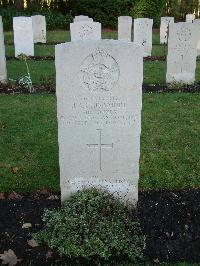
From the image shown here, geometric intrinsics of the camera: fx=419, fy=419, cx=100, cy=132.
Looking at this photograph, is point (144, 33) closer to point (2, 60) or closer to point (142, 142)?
point (2, 60)

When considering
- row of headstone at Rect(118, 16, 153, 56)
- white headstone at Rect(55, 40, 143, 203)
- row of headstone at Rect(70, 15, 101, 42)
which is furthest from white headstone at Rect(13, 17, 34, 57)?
white headstone at Rect(55, 40, 143, 203)

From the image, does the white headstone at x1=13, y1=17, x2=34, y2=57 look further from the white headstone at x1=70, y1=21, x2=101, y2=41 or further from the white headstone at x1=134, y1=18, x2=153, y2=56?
the white headstone at x1=134, y1=18, x2=153, y2=56

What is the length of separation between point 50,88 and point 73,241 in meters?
6.68

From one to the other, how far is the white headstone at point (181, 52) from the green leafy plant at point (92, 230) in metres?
6.98

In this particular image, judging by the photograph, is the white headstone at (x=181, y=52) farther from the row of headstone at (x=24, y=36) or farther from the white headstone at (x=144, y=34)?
the row of headstone at (x=24, y=36)

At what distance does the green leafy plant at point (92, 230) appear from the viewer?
4195 mm

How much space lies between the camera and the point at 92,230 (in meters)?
4.28

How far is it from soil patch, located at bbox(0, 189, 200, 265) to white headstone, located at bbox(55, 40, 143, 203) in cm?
38

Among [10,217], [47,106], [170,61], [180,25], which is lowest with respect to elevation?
[10,217]

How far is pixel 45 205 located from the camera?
16.8 ft

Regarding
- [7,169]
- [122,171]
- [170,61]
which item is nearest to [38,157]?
[7,169]

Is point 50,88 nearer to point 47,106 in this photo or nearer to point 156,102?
point 47,106

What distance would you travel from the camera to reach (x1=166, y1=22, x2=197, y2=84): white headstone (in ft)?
34.8

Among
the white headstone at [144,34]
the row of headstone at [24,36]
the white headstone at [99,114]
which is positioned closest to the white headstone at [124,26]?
the white headstone at [144,34]
